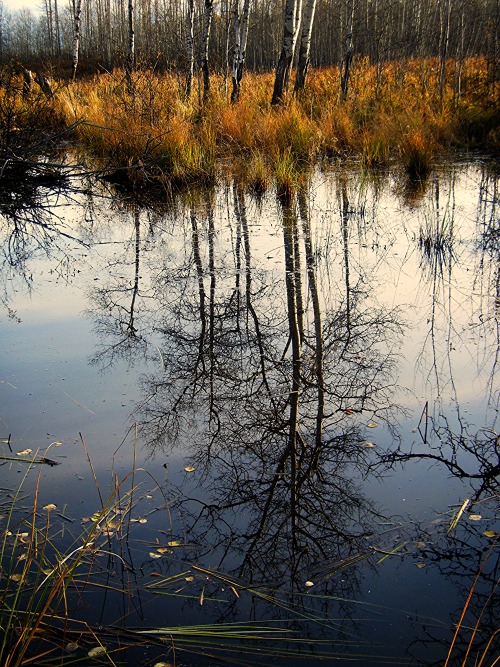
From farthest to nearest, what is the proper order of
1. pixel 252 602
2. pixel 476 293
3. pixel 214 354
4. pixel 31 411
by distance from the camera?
pixel 476 293, pixel 214 354, pixel 31 411, pixel 252 602

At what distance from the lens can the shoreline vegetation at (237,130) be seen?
9164 mm

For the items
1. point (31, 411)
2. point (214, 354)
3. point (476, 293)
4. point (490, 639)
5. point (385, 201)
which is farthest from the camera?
point (385, 201)

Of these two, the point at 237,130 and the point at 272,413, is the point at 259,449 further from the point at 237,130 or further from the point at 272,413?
the point at 237,130

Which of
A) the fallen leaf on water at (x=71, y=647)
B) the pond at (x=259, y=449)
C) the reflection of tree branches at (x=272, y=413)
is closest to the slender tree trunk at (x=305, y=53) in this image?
the pond at (x=259, y=449)

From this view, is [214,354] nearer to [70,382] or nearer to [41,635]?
[70,382]

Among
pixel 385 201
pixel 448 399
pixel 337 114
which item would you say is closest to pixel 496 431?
pixel 448 399

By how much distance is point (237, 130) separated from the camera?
11180 mm

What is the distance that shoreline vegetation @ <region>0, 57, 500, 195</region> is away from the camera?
916 centimetres

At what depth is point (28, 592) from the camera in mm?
1979

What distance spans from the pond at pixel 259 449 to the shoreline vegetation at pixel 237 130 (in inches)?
125

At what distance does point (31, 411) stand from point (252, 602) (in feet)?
5.45

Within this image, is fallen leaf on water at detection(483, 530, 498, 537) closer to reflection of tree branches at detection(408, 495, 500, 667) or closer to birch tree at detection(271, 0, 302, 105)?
reflection of tree branches at detection(408, 495, 500, 667)

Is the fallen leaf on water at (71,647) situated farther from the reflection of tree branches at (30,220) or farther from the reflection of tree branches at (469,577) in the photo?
the reflection of tree branches at (30,220)

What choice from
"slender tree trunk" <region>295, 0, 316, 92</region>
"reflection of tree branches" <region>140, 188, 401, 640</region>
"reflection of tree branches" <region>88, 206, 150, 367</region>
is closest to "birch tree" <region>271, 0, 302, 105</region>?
"slender tree trunk" <region>295, 0, 316, 92</region>
